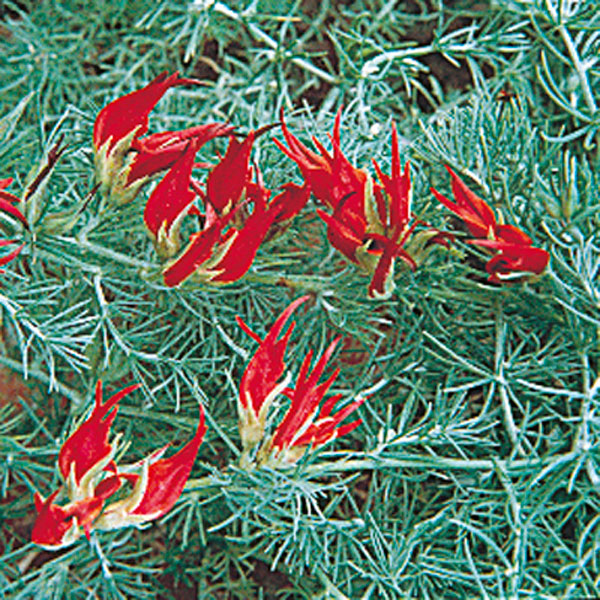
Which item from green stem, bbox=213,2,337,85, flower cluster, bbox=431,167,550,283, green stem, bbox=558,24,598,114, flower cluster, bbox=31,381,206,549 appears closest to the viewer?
flower cluster, bbox=31,381,206,549

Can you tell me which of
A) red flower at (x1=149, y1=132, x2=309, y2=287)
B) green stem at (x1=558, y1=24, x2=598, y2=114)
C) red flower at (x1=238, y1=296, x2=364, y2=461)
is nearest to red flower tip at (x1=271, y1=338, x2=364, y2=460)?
red flower at (x1=238, y1=296, x2=364, y2=461)

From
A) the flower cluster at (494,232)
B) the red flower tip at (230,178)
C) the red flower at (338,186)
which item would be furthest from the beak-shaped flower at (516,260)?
the red flower tip at (230,178)

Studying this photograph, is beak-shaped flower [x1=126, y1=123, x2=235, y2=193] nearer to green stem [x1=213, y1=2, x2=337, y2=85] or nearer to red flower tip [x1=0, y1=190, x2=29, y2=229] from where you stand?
red flower tip [x1=0, y1=190, x2=29, y2=229]

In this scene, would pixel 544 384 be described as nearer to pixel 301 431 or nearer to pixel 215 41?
pixel 301 431

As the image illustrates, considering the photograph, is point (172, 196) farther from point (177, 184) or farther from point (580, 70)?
point (580, 70)

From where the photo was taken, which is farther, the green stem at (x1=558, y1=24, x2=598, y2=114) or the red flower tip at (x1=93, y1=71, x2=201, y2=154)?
the green stem at (x1=558, y1=24, x2=598, y2=114)

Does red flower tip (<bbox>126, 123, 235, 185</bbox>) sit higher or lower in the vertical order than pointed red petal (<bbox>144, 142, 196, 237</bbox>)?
higher
